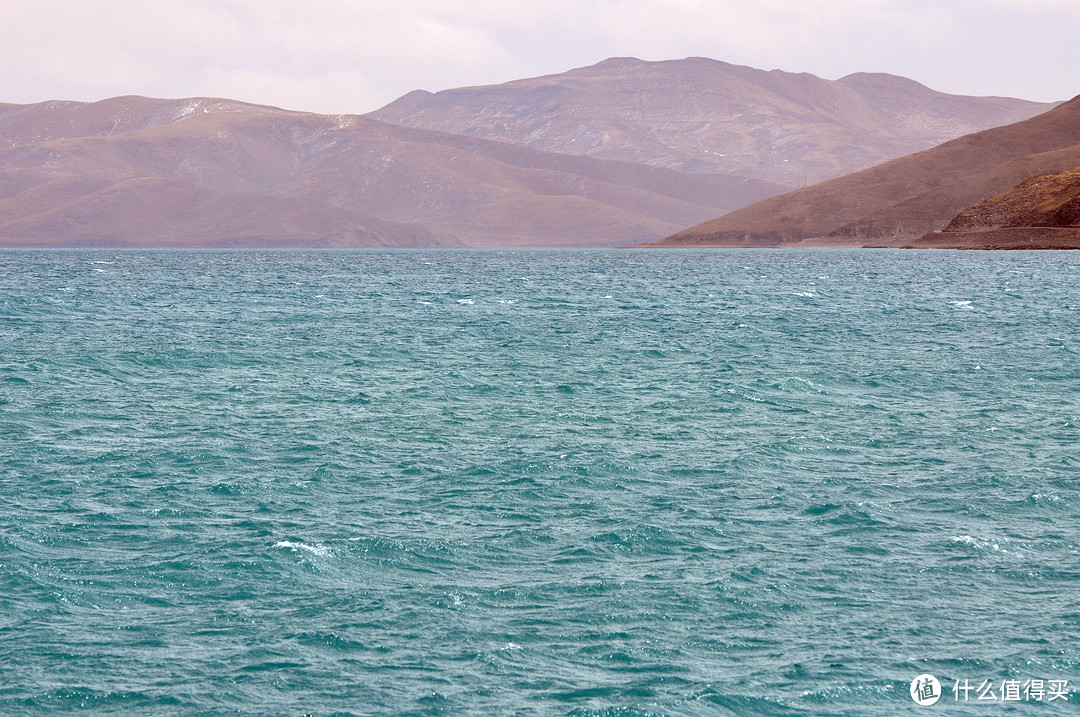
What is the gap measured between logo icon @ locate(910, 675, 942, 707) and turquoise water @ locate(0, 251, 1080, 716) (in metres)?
0.14

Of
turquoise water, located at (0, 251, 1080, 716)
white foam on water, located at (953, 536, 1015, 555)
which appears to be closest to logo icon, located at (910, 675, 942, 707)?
turquoise water, located at (0, 251, 1080, 716)

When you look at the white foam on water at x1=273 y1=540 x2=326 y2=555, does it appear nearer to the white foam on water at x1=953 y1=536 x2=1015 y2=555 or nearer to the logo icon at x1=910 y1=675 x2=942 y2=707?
the logo icon at x1=910 y1=675 x2=942 y2=707

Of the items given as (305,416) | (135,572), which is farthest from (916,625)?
(305,416)

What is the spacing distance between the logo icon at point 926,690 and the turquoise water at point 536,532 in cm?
14

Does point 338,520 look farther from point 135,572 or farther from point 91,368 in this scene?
point 91,368

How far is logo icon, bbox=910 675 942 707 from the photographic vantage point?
17031 millimetres

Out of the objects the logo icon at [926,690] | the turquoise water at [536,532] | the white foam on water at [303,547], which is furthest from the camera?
the white foam on water at [303,547]

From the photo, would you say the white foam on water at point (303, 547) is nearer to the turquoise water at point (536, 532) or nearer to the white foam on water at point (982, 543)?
the turquoise water at point (536, 532)

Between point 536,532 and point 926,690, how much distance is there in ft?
32.3

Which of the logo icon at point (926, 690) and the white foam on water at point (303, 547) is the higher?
the white foam on water at point (303, 547)

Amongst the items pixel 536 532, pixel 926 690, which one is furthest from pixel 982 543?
pixel 536 532

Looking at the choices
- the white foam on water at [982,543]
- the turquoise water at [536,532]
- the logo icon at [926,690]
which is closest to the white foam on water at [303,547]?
the turquoise water at [536,532]

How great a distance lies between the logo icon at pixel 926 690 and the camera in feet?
55.9

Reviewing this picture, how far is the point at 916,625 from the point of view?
19531mm
